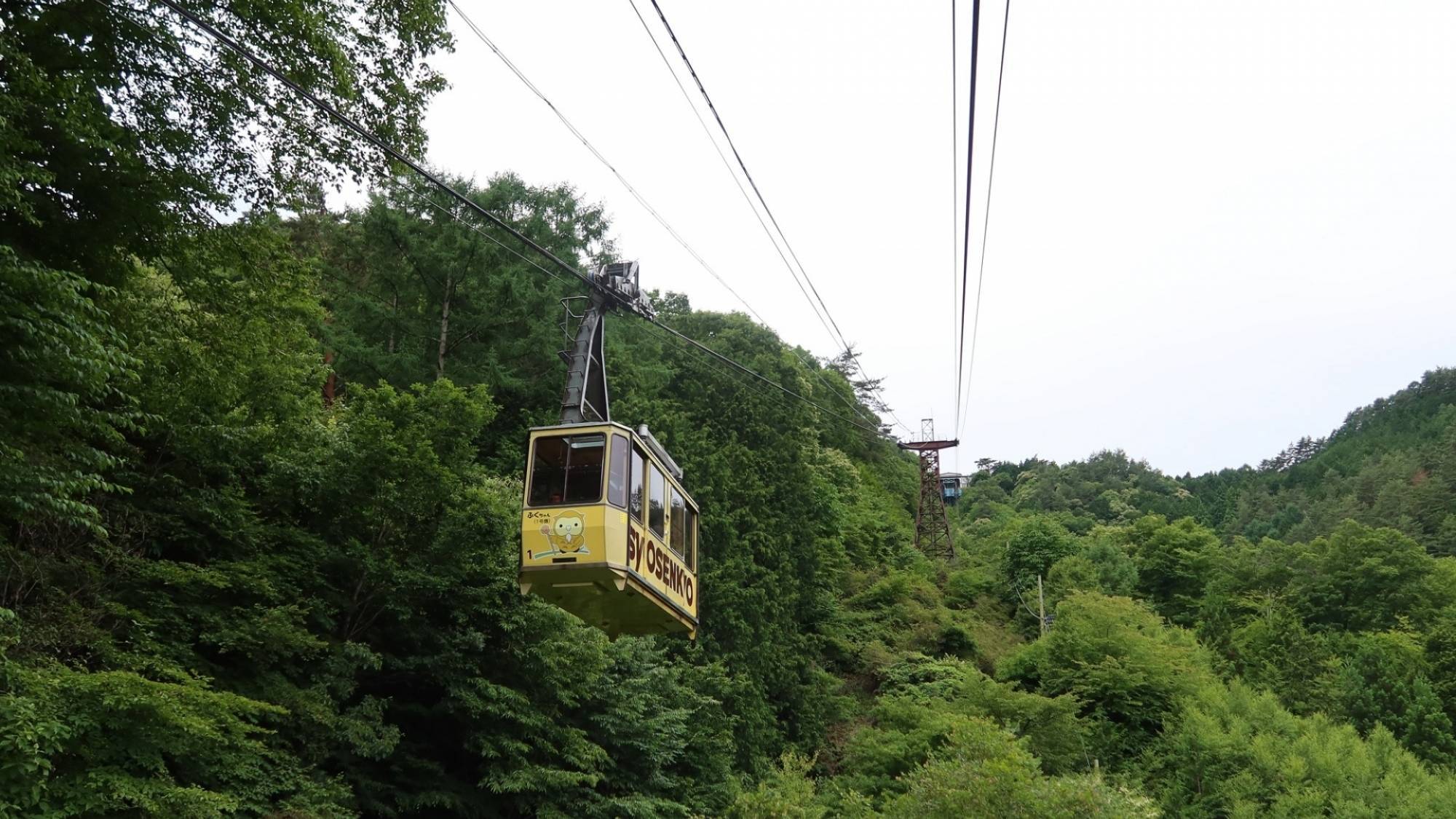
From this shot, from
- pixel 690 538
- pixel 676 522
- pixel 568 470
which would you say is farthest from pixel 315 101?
pixel 690 538

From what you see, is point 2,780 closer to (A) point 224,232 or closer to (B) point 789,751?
(A) point 224,232

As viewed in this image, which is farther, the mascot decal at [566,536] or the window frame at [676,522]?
the window frame at [676,522]

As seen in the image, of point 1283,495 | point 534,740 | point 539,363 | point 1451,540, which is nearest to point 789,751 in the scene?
point 534,740

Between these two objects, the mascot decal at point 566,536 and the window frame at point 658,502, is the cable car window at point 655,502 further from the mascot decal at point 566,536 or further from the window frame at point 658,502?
the mascot decal at point 566,536

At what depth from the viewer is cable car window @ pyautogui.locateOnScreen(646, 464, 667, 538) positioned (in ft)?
40.8

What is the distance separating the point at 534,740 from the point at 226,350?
902 cm

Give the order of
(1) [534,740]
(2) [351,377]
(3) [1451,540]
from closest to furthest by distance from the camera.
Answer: (1) [534,740] < (2) [351,377] < (3) [1451,540]

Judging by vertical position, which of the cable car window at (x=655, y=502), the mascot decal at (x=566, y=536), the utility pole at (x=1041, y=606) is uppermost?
the cable car window at (x=655, y=502)

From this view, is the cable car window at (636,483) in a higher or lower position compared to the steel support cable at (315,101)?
lower

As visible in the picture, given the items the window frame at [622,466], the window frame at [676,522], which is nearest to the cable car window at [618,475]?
the window frame at [622,466]

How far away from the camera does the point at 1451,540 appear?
58812 millimetres

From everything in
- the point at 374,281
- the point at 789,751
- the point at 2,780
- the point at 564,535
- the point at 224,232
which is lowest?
the point at 789,751

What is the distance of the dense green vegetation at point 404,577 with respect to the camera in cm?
1048

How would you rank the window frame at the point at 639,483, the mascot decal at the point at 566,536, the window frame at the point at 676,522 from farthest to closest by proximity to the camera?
the window frame at the point at 676,522 < the window frame at the point at 639,483 < the mascot decal at the point at 566,536
